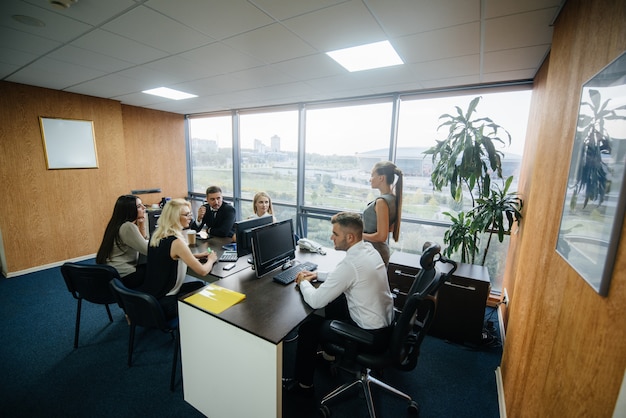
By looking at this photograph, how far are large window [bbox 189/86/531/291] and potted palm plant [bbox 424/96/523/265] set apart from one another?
246 millimetres

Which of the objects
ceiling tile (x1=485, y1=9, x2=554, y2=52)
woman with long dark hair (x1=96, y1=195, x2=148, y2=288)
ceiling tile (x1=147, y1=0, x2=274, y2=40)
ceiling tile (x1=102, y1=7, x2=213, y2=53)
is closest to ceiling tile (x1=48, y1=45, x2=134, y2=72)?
ceiling tile (x1=102, y1=7, x2=213, y2=53)

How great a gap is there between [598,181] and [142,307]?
8.40ft

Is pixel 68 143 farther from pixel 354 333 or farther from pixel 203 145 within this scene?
pixel 354 333

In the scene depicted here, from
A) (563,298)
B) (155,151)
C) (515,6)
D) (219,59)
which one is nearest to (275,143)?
(219,59)

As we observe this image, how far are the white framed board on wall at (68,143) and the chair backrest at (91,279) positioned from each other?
118 inches

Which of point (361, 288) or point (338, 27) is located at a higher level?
point (338, 27)

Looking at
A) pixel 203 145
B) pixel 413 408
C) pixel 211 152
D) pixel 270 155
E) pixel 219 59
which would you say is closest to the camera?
pixel 413 408

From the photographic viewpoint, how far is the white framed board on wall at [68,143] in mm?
4105

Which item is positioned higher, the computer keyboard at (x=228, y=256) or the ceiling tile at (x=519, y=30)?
the ceiling tile at (x=519, y=30)

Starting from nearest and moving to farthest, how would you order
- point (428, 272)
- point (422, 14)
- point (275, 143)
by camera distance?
1. point (428, 272)
2. point (422, 14)
3. point (275, 143)

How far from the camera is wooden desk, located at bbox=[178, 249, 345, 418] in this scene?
149cm

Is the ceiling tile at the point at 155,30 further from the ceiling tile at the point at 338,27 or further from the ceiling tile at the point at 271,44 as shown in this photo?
the ceiling tile at the point at 338,27

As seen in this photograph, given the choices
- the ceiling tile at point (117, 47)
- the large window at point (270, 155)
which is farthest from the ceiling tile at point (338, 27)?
the large window at point (270, 155)

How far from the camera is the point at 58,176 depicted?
4.26m
